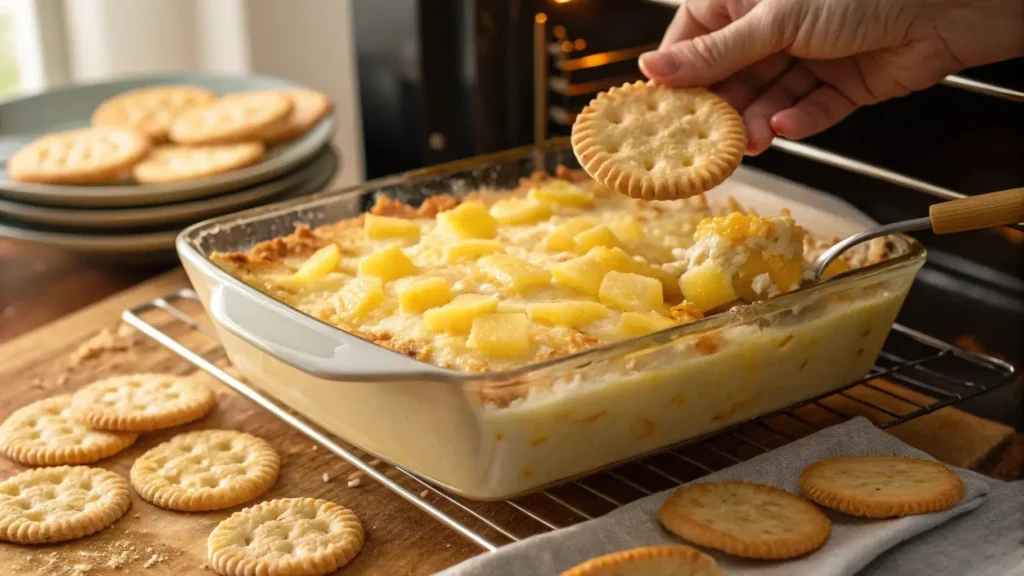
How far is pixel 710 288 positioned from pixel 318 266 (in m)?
0.52

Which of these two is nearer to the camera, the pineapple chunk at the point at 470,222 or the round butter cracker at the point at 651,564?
the round butter cracker at the point at 651,564

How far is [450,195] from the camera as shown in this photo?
1.80 m

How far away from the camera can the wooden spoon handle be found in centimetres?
126

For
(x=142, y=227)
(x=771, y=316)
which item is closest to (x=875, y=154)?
(x=771, y=316)

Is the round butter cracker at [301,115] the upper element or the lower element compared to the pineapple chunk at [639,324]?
upper

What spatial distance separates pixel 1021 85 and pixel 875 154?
0.27 metres

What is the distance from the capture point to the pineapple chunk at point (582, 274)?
139 cm

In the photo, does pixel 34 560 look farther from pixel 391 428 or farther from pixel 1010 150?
pixel 1010 150

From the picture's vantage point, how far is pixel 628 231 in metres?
1.58

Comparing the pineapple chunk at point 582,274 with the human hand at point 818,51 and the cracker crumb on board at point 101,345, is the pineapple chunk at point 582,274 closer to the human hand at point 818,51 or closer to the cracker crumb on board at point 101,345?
the human hand at point 818,51

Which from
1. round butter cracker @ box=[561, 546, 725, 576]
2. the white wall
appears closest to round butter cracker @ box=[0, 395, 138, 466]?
round butter cracker @ box=[561, 546, 725, 576]

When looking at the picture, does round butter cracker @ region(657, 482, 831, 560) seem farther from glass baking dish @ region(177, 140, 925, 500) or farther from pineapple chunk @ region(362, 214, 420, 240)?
pineapple chunk @ region(362, 214, 420, 240)

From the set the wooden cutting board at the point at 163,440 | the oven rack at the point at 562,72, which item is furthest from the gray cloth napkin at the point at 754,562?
the oven rack at the point at 562,72

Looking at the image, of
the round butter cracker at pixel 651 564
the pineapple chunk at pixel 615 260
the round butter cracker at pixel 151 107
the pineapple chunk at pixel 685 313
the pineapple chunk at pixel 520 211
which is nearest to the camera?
the round butter cracker at pixel 651 564
